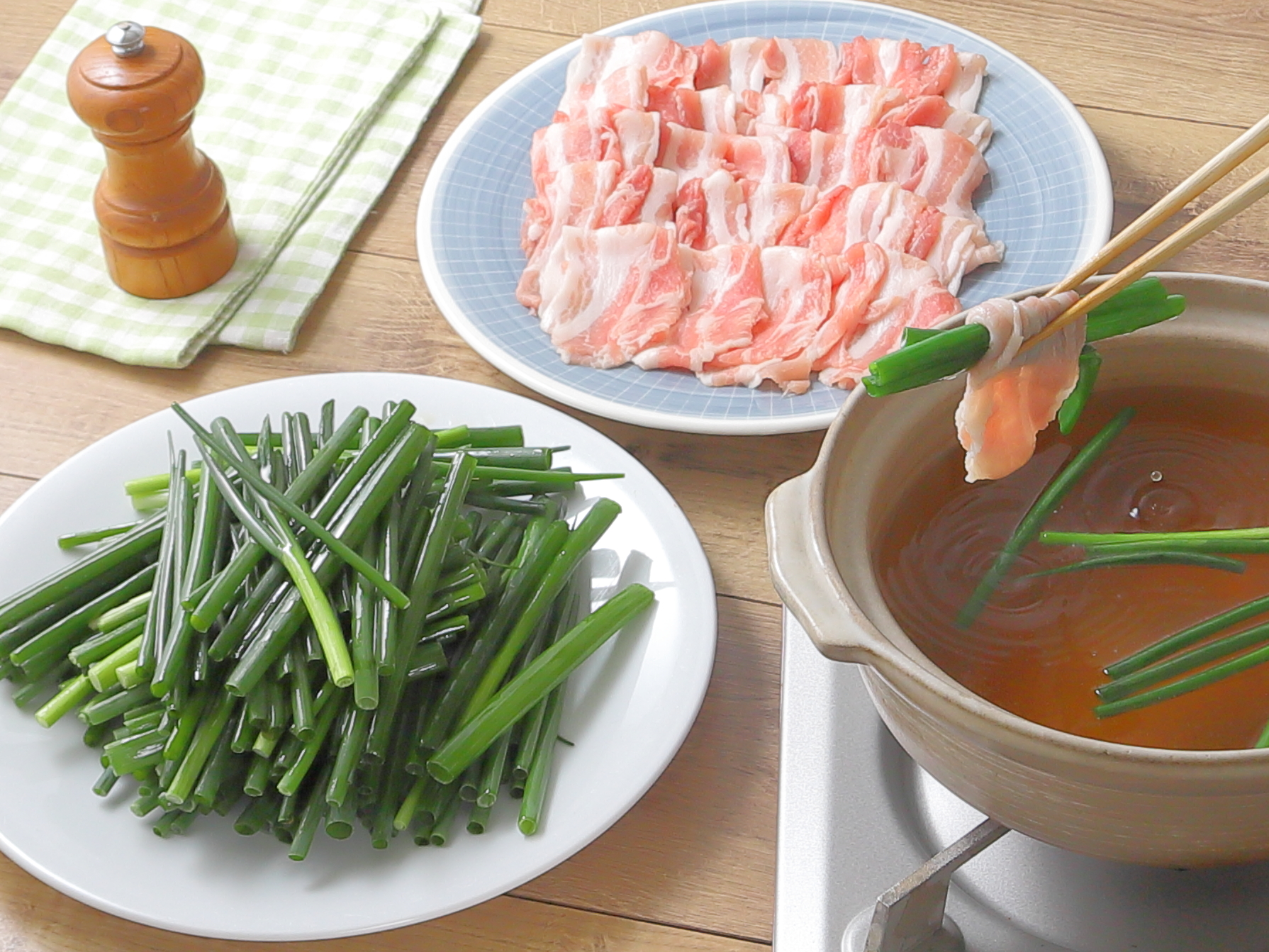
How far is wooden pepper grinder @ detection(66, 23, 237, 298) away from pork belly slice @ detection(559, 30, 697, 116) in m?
0.42

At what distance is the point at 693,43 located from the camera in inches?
60.5

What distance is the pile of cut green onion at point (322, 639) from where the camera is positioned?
80cm

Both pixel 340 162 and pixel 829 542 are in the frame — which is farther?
pixel 340 162

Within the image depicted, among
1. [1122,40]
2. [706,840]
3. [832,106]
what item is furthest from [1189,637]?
[1122,40]

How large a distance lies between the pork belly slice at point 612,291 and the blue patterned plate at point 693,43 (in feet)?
0.08

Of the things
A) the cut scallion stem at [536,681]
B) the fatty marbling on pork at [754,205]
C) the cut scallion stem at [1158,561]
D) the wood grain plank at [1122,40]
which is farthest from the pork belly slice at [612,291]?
the cut scallion stem at [1158,561]

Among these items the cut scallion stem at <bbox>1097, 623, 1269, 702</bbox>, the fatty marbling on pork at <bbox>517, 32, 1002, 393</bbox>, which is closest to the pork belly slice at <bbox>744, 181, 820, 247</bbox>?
the fatty marbling on pork at <bbox>517, 32, 1002, 393</bbox>

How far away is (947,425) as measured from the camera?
735mm

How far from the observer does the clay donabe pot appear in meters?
0.54

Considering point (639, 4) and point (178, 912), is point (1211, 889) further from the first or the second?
point (639, 4)

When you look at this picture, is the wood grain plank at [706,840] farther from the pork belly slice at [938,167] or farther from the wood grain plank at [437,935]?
the pork belly slice at [938,167]

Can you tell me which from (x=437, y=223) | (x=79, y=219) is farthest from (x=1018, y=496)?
(x=79, y=219)

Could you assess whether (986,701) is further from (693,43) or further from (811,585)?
(693,43)

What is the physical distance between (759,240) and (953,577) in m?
0.67
